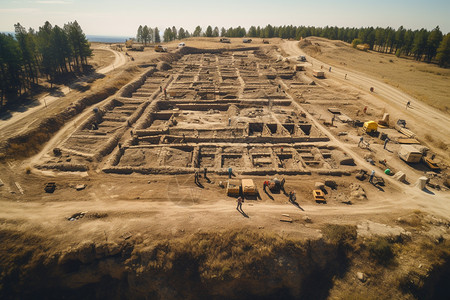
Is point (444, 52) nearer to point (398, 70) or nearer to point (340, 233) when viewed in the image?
point (398, 70)

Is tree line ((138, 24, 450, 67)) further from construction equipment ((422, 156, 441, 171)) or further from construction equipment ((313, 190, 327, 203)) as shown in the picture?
construction equipment ((313, 190, 327, 203))

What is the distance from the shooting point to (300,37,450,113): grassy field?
47.4 meters

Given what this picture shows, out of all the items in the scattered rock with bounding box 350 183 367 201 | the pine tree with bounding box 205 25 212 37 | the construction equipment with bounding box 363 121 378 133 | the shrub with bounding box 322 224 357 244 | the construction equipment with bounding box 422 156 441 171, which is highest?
the pine tree with bounding box 205 25 212 37

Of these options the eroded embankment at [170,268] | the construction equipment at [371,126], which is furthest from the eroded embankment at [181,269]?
the construction equipment at [371,126]

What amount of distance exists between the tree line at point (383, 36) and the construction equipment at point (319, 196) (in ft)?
292

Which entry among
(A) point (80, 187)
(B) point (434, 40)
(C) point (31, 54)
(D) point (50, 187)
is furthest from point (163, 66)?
(B) point (434, 40)

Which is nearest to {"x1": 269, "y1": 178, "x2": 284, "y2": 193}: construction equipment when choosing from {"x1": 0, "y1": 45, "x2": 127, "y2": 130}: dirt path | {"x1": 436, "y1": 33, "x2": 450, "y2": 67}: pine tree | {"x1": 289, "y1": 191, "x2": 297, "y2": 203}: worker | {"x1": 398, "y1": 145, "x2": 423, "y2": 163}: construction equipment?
{"x1": 289, "y1": 191, "x2": 297, "y2": 203}: worker

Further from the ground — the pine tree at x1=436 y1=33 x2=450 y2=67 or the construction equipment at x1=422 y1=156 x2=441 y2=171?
the pine tree at x1=436 y1=33 x2=450 y2=67

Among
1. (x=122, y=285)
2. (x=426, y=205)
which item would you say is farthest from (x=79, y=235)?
(x=426, y=205)

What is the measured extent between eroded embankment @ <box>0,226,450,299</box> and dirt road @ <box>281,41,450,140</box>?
25.5 m

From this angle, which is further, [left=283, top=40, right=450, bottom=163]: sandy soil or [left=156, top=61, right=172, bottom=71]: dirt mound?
[left=156, top=61, right=172, bottom=71]: dirt mound

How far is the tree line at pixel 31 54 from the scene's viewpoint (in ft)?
117

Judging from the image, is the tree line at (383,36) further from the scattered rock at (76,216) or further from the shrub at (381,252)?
the scattered rock at (76,216)

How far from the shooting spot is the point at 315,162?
2559 centimetres
